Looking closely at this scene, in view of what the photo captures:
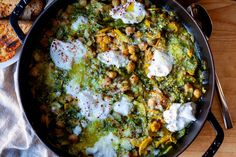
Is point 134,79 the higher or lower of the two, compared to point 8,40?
lower

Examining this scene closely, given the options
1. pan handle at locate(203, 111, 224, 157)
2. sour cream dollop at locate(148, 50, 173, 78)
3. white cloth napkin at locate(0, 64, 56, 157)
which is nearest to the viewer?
pan handle at locate(203, 111, 224, 157)

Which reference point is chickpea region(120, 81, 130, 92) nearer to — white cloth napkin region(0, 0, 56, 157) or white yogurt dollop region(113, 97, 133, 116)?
white yogurt dollop region(113, 97, 133, 116)

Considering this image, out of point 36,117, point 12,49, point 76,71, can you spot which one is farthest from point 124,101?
point 12,49

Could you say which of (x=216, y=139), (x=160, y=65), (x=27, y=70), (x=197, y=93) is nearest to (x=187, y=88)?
(x=197, y=93)

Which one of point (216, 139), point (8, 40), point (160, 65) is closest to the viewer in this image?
point (216, 139)

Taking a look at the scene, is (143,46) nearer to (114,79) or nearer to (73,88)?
(114,79)

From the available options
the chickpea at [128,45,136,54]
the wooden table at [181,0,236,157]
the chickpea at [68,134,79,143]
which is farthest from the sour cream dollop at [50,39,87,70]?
the wooden table at [181,0,236,157]

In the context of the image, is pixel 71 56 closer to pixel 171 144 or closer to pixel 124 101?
pixel 124 101

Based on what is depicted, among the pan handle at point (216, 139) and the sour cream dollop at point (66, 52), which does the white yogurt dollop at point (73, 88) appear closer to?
the sour cream dollop at point (66, 52)
